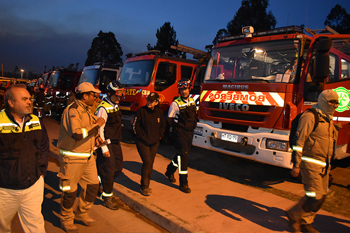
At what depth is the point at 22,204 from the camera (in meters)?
2.56

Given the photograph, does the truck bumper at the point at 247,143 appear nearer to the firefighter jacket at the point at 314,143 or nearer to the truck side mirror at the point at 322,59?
the truck side mirror at the point at 322,59

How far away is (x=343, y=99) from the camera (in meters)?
5.16

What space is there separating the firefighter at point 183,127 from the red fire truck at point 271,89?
1.17 meters

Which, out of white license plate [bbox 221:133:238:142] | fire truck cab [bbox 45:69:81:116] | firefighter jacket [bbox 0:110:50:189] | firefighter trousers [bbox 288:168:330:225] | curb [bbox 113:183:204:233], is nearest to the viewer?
firefighter jacket [bbox 0:110:50:189]

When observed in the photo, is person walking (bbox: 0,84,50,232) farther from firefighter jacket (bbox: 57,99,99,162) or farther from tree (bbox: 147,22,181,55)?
tree (bbox: 147,22,181,55)

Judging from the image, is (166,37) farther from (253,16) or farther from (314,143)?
(314,143)

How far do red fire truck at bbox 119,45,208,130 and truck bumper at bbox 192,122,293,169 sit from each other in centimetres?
230

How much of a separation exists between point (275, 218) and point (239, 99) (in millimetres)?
2432

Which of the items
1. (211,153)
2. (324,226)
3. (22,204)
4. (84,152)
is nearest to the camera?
(22,204)

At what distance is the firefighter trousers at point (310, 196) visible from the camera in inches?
122

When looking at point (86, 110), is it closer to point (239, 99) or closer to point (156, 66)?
point (239, 99)

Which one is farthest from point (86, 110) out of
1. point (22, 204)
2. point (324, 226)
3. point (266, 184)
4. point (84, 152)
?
point (266, 184)

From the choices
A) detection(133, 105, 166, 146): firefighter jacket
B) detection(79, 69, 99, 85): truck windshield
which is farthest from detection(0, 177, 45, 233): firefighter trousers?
detection(79, 69, 99, 85): truck windshield

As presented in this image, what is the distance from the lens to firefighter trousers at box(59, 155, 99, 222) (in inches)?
126
